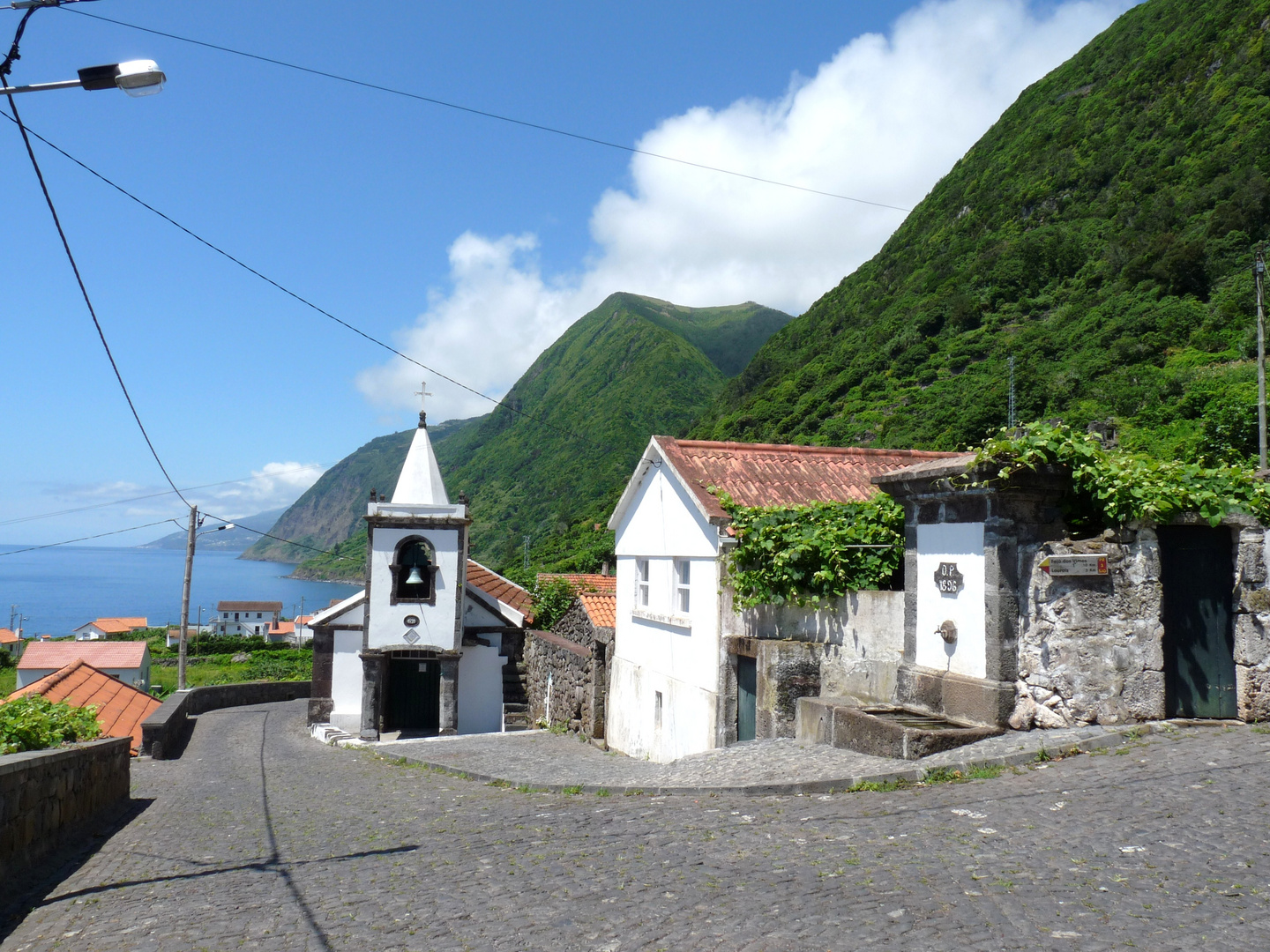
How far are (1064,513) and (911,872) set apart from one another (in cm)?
429

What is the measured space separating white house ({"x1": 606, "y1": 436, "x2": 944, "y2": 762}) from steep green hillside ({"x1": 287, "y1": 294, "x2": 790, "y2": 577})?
2722 centimetres

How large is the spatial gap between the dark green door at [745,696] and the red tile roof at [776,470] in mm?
2153

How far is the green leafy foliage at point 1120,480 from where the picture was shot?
765 cm

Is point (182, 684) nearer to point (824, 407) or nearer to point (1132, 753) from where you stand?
point (1132, 753)

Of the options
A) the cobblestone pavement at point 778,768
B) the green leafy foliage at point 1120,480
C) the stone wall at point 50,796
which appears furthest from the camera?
the green leafy foliage at point 1120,480

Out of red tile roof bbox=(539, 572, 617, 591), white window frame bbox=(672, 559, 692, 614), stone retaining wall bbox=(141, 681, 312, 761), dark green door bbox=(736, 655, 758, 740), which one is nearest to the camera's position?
dark green door bbox=(736, 655, 758, 740)

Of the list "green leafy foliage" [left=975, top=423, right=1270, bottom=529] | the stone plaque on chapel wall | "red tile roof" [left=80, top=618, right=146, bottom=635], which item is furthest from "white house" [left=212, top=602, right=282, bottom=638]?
"green leafy foliage" [left=975, top=423, right=1270, bottom=529]

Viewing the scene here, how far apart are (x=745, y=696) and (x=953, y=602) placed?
437 centimetres

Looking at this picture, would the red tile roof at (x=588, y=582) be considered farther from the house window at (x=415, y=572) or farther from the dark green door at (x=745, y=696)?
the dark green door at (x=745, y=696)

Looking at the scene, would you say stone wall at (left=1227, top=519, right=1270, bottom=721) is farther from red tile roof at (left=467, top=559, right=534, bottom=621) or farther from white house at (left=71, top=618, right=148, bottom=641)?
white house at (left=71, top=618, right=148, bottom=641)

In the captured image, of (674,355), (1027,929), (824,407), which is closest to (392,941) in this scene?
(1027,929)

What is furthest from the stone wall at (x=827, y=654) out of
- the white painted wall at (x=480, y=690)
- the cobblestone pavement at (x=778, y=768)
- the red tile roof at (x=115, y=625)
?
the red tile roof at (x=115, y=625)

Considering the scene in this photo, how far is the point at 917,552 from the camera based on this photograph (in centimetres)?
909

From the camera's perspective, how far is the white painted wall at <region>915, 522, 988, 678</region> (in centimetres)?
820
